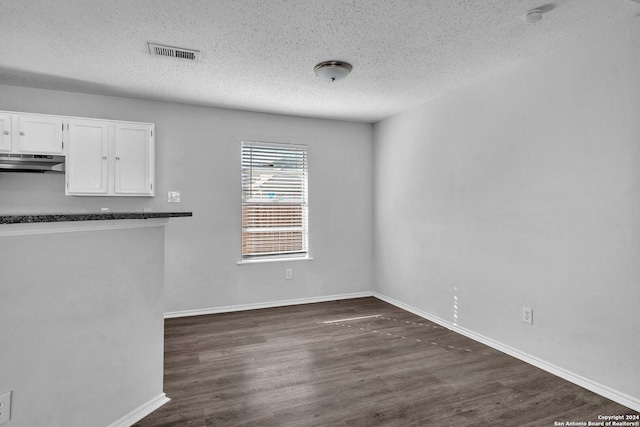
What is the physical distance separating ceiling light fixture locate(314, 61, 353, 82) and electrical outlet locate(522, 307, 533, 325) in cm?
250

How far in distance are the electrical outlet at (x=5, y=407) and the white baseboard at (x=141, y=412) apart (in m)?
0.53

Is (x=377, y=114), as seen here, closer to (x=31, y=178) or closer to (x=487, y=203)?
(x=487, y=203)

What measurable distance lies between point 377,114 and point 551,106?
219 cm

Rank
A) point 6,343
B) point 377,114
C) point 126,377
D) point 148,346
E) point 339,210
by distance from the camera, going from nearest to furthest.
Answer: point 6,343 → point 126,377 → point 148,346 → point 377,114 → point 339,210


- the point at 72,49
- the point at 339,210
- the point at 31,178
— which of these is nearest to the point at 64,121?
the point at 31,178

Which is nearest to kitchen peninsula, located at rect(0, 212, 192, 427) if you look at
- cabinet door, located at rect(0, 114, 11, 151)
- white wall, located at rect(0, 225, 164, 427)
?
white wall, located at rect(0, 225, 164, 427)

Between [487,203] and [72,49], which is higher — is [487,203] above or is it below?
below

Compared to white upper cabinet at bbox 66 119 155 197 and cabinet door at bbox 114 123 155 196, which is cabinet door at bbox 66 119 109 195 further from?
cabinet door at bbox 114 123 155 196

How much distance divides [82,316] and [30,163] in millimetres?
2211

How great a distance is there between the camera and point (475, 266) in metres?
3.33

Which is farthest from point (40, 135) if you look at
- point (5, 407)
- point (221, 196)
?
point (5, 407)

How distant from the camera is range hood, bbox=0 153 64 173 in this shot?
304cm

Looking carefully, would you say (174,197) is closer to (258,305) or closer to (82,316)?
(258,305)

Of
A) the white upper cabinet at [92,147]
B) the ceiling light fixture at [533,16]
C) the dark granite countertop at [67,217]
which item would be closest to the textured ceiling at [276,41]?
the ceiling light fixture at [533,16]
